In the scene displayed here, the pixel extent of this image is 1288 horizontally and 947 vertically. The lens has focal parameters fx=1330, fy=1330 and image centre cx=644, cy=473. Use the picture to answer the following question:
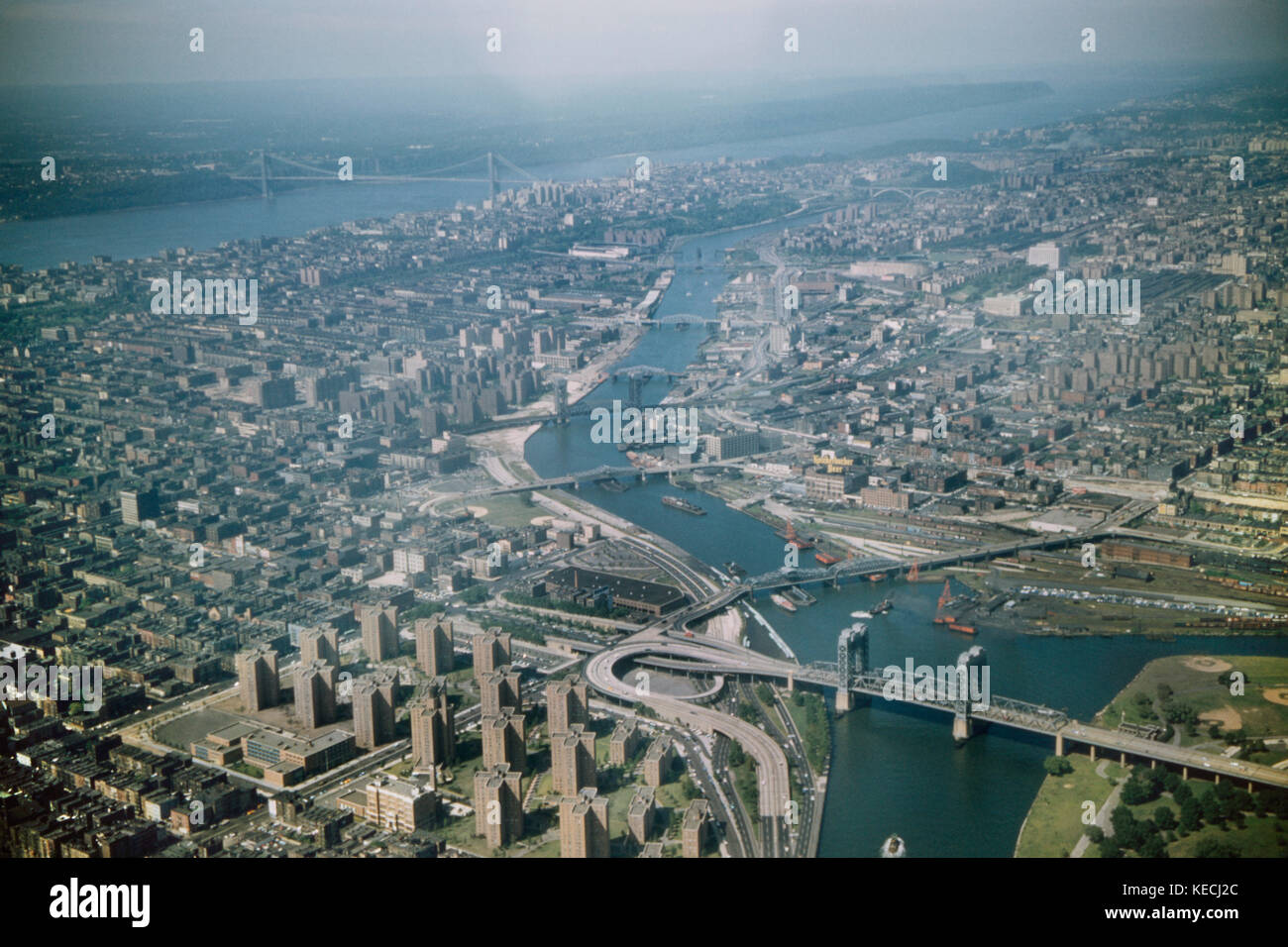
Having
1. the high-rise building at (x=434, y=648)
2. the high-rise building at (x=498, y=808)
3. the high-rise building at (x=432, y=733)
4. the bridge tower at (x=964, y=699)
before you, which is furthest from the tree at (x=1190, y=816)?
the high-rise building at (x=434, y=648)

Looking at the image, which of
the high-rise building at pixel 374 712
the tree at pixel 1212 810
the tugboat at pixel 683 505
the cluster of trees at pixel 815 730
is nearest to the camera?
the tree at pixel 1212 810

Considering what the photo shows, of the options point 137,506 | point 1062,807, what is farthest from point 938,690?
point 137,506

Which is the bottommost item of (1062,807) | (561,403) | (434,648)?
(1062,807)

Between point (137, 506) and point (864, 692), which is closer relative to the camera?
point (864, 692)

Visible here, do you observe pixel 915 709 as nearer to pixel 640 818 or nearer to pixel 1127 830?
pixel 1127 830

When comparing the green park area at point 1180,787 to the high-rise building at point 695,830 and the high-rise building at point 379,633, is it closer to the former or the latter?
the high-rise building at point 695,830

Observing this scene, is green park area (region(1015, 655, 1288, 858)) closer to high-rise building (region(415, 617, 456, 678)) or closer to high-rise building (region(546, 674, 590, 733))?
high-rise building (region(546, 674, 590, 733))
